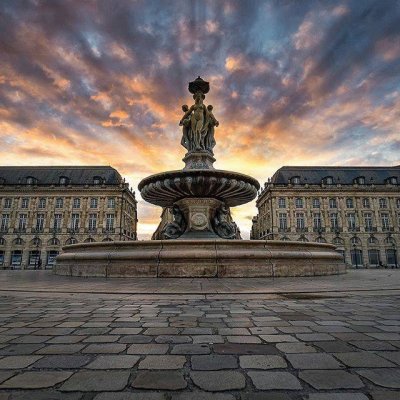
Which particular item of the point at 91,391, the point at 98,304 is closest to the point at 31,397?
the point at 91,391

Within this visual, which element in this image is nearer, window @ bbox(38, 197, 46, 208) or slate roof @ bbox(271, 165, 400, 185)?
window @ bbox(38, 197, 46, 208)

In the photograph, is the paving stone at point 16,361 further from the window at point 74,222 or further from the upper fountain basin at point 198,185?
the window at point 74,222

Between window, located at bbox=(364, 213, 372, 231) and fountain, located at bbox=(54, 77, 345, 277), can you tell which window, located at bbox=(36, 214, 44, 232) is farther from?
window, located at bbox=(364, 213, 372, 231)

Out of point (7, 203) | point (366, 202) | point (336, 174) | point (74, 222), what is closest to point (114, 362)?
point (74, 222)

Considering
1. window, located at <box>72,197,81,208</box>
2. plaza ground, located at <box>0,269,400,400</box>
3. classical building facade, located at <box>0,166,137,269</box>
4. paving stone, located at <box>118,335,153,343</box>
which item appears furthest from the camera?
window, located at <box>72,197,81,208</box>

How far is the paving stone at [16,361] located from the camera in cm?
199

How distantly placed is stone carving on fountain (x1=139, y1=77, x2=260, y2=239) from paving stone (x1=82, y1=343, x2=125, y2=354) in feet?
28.6

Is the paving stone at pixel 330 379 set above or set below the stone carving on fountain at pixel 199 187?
below

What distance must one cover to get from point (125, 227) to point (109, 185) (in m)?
8.46

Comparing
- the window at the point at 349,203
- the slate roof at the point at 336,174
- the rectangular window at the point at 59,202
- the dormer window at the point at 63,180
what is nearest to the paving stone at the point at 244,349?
the slate roof at the point at 336,174

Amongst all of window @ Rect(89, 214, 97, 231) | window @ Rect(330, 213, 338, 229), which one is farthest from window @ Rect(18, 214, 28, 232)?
window @ Rect(330, 213, 338, 229)

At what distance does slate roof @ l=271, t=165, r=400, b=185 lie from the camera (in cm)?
5803

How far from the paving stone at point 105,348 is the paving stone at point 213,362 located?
615mm

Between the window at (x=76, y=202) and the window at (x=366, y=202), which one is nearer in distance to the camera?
the window at (x=366, y=202)
